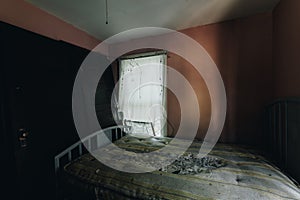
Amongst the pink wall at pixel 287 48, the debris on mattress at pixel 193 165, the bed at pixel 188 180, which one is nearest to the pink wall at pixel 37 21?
the bed at pixel 188 180

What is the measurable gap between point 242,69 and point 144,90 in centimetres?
157

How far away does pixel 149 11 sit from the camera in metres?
2.00

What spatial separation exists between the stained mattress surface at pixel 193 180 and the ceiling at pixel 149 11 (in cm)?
174

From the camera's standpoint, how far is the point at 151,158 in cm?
156

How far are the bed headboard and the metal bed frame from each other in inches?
74.4

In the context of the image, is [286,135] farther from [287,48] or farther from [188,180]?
[188,180]

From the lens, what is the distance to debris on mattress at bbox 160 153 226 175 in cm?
128

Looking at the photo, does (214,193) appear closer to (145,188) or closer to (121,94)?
(145,188)

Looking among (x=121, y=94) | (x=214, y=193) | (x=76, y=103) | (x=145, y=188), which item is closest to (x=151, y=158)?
(x=145, y=188)

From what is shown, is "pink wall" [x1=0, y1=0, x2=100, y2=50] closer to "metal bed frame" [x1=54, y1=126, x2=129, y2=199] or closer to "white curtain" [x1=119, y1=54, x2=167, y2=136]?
"white curtain" [x1=119, y1=54, x2=167, y2=136]

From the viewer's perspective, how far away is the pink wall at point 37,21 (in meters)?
1.56

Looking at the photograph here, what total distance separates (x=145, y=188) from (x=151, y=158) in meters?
0.48

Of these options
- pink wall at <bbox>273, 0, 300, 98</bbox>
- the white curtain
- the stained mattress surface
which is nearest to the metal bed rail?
the stained mattress surface

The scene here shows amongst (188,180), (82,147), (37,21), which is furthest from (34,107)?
(188,180)
